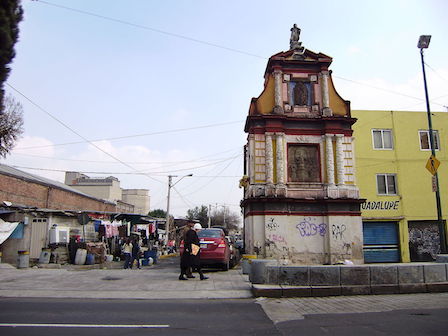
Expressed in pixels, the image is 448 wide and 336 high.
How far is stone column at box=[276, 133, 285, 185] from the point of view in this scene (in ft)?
56.0

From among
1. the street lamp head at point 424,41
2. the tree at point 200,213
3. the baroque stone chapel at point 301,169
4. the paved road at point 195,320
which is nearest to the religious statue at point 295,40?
the baroque stone chapel at point 301,169

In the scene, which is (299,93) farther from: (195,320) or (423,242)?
(195,320)

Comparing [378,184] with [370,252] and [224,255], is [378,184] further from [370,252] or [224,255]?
[224,255]

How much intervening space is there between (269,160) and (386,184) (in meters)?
9.99

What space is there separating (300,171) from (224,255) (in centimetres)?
561

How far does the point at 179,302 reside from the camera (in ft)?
28.0

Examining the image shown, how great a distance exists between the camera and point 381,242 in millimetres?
Answer: 22469

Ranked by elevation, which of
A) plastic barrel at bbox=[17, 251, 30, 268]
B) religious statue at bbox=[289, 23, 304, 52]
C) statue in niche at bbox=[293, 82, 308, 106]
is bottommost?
plastic barrel at bbox=[17, 251, 30, 268]

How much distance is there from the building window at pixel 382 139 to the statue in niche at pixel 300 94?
7.57 meters

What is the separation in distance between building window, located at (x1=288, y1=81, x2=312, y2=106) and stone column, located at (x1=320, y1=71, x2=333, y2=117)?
2.13 ft

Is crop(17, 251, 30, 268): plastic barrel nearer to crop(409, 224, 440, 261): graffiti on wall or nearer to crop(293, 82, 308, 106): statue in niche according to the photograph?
crop(293, 82, 308, 106): statue in niche

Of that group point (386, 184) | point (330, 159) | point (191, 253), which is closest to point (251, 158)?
point (330, 159)

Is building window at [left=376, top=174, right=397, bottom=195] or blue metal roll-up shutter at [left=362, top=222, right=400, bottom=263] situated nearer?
blue metal roll-up shutter at [left=362, top=222, right=400, bottom=263]

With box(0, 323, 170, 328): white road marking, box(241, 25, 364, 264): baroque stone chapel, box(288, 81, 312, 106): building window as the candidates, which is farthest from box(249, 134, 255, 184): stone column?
box(0, 323, 170, 328): white road marking
